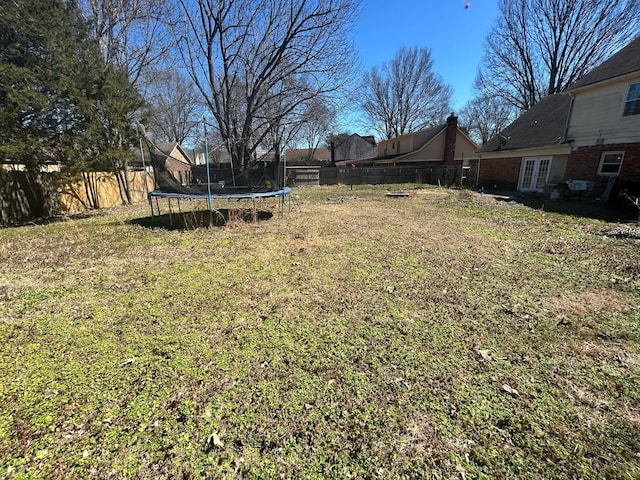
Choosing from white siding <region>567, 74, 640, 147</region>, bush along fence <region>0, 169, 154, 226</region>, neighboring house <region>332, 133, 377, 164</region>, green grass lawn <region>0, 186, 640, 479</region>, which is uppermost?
neighboring house <region>332, 133, 377, 164</region>

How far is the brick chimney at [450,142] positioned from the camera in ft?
77.9

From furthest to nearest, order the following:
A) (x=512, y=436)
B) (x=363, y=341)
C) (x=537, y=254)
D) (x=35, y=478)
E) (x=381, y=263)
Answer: (x=537, y=254) < (x=381, y=263) < (x=363, y=341) < (x=512, y=436) < (x=35, y=478)

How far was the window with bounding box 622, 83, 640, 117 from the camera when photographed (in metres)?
9.44

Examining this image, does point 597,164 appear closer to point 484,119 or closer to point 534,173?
point 534,173

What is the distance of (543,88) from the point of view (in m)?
23.4

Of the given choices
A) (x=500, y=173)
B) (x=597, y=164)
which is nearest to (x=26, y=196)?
(x=597, y=164)

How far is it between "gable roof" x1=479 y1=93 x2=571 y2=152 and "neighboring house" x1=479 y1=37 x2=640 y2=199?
0.19 ft

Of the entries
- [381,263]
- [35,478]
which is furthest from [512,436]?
→ [381,263]

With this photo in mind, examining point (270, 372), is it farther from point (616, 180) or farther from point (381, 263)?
point (616, 180)

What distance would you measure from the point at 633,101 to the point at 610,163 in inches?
79.0

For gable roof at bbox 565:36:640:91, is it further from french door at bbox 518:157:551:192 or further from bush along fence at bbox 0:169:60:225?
bush along fence at bbox 0:169:60:225

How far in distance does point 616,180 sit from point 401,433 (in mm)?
13066

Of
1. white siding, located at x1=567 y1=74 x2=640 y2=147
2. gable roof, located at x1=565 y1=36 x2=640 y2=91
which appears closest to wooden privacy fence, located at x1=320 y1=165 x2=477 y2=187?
white siding, located at x1=567 y1=74 x2=640 y2=147

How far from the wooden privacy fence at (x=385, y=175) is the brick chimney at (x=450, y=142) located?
4.66 m
